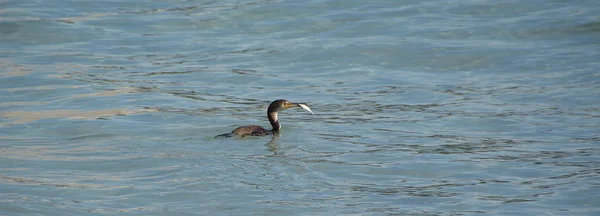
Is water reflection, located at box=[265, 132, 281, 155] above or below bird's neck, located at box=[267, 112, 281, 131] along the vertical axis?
below

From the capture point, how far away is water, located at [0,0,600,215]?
9.83 metres

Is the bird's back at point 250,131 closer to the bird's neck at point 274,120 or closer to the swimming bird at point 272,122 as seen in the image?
the swimming bird at point 272,122

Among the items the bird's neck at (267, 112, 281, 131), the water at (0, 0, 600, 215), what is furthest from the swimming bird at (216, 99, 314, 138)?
the water at (0, 0, 600, 215)

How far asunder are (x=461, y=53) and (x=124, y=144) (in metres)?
7.49

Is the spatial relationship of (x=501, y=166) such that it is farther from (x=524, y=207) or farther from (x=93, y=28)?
Answer: (x=93, y=28)

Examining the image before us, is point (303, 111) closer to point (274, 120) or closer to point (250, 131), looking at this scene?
point (274, 120)

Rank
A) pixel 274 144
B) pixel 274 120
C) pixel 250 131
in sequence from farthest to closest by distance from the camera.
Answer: pixel 274 120 → pixel 250 131 → pixel 274 144

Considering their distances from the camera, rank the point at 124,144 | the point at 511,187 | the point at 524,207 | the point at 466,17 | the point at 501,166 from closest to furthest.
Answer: the point at 524,207
the point at 511,187
the point at 501,166
the point at 124,144
the point at 466,17

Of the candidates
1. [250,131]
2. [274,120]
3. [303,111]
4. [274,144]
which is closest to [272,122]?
[274,120]

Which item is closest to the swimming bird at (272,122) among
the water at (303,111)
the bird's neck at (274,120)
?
the bird's neck at (274,120)

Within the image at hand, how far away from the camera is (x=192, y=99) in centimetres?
1505

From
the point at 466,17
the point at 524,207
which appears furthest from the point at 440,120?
the point at 466,17

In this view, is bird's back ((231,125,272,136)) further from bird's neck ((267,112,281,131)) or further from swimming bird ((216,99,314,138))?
bird's neck ((267,112,281,131))

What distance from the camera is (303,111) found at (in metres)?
14.6
